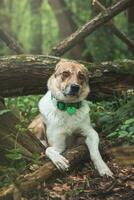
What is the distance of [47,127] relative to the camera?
6098 mm

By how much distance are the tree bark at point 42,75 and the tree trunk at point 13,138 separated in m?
1.33

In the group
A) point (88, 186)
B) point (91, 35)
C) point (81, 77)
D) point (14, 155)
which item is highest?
point (91, 35)

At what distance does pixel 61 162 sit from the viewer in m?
5.54

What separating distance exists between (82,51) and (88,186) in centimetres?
818

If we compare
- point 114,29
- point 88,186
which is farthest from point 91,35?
point 88,186

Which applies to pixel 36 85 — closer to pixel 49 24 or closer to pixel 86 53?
pixel 86 53

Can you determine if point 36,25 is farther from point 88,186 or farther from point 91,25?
point 88,186

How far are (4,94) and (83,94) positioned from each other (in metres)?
1.60

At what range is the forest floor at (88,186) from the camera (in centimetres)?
512

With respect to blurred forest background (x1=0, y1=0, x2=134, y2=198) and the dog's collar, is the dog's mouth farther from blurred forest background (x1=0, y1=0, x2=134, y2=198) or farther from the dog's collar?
blurred forest background (x1=0, y1=0, x2=134, y2=198)

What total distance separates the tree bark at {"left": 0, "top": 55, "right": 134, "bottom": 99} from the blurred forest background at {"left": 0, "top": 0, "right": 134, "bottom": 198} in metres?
0.19

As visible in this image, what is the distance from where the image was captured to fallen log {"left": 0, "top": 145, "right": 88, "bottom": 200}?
481cm

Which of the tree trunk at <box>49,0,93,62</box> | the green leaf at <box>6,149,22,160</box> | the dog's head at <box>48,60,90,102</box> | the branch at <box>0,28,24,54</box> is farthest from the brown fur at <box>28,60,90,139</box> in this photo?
the tree trunk at <box>49,0,93,62</box>

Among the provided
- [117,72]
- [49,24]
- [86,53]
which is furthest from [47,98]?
[49,24]
